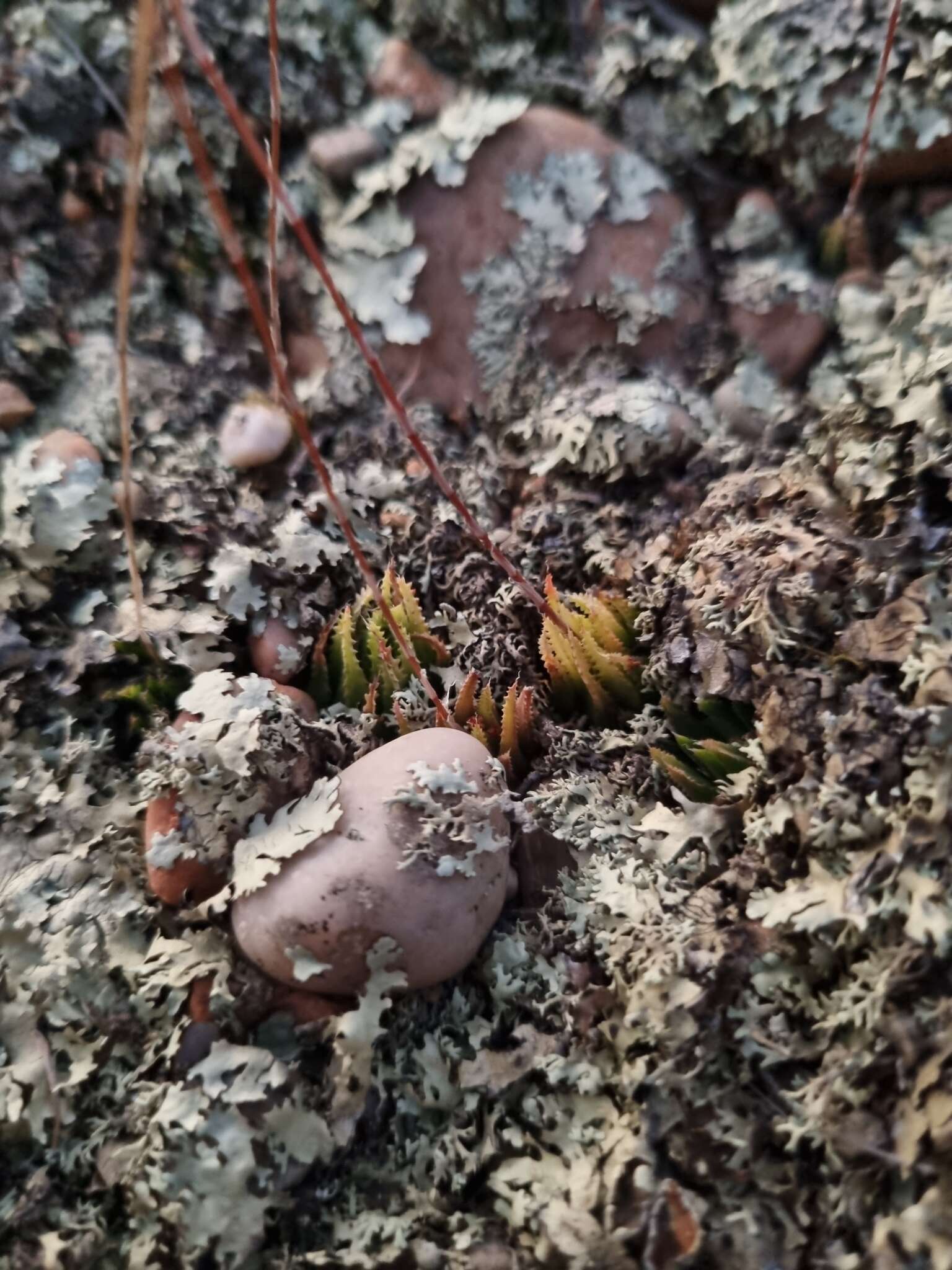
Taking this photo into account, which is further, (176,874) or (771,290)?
(771,290)

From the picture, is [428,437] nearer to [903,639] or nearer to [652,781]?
[652,781]

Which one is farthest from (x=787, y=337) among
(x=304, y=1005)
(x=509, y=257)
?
(x=304, y=1005)

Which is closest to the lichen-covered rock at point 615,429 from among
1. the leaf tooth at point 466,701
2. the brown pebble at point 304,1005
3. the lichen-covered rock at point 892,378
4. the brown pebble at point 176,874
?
the lichen-covered rock at point 892,378

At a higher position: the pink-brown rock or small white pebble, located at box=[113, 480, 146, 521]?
the pink-brown rock

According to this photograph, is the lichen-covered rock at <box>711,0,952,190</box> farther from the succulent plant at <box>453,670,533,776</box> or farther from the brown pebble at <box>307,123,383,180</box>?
the succulent plant at <box>453,670,533,776</box>

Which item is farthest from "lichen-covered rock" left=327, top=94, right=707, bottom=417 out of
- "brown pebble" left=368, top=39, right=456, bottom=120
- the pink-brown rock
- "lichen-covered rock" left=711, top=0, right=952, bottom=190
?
"lichen-covered rock" left=711, top=0, right=952, bottom=190

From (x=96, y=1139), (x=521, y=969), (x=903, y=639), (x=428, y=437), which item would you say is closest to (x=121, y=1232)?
(x=96, y=1139)

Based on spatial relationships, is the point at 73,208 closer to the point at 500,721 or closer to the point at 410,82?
the point at 410,82
